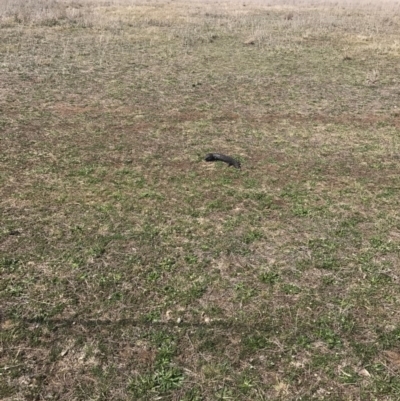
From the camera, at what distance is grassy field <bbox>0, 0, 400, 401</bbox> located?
129 inches

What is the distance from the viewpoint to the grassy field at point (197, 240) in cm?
327

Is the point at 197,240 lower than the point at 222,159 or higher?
lower

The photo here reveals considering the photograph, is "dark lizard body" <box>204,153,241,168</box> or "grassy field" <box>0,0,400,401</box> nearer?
"grassy field" <box>0,0,400,401</box>

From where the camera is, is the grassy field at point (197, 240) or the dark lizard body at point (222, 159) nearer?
the grassy field at point (197, 240)

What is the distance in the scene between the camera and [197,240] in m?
4.83

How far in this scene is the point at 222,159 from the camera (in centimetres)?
675

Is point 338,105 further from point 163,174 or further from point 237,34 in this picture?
point 237,34

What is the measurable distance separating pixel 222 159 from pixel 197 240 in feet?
7.46

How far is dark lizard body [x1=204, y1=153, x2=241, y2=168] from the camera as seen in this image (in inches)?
263

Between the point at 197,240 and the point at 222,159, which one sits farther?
the point at 222,159

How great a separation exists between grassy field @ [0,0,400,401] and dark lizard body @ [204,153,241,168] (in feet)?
0.58

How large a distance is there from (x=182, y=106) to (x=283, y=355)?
7008mm

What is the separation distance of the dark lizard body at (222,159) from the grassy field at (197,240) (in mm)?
176

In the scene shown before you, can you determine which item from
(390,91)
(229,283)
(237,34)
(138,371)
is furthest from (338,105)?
(237,34)
